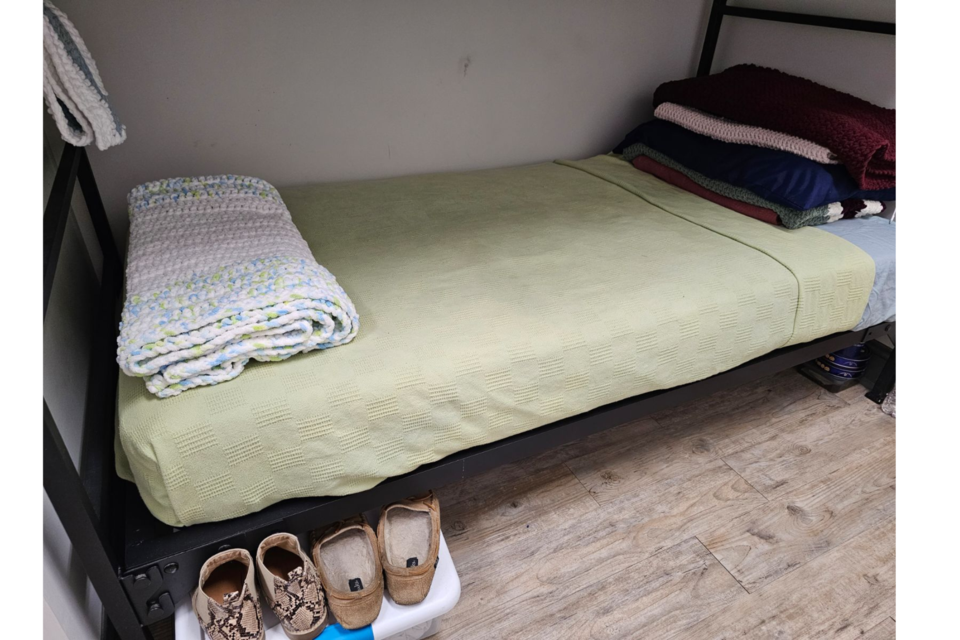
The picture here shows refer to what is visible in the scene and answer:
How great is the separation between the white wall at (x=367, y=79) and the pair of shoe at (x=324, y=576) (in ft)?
3.52

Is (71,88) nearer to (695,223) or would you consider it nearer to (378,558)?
(378,558)

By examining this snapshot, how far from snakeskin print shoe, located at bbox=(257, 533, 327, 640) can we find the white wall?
109cm

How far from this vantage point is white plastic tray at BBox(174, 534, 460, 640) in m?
0.90

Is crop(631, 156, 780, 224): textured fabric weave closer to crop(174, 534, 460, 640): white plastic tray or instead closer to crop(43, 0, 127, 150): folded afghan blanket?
crop(174, 534, 460, 640): white plastic tray

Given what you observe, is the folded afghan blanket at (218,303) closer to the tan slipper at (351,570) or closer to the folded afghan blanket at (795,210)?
the tan slipper at (351,570)

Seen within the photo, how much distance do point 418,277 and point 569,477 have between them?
2.15ft

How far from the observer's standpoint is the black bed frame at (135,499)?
73 centimetres

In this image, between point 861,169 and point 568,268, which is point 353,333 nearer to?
point 568,268

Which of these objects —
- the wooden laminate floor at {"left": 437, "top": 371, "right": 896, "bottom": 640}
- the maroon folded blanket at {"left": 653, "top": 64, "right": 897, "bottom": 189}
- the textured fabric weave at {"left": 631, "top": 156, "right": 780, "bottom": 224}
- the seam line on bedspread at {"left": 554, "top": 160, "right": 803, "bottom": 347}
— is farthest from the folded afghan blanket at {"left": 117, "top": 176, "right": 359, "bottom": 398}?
the maroon folded blanket at {"left": 653, "top": 64, "right": 897, "bottom": 189}

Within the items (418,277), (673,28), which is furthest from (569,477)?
(673,28)

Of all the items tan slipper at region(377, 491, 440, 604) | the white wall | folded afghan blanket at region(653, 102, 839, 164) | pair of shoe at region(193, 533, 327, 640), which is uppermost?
the white wall

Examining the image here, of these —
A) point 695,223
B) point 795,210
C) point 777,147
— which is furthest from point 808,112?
point 695,223

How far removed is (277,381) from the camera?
872 millimetres

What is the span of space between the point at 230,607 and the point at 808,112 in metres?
1.73
